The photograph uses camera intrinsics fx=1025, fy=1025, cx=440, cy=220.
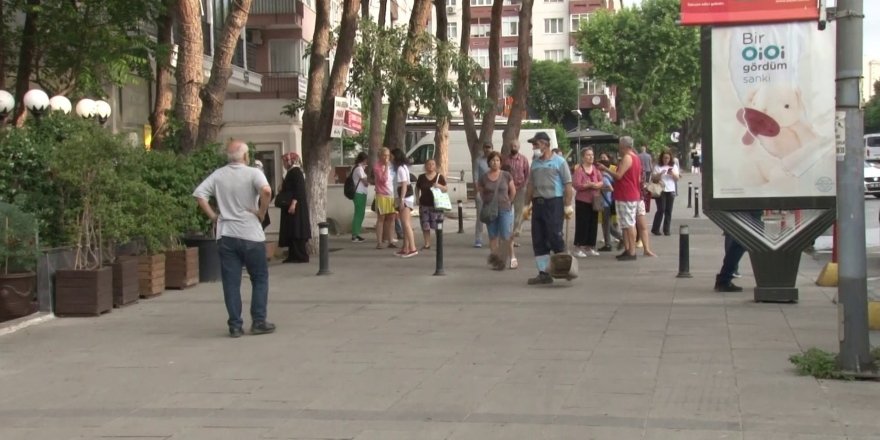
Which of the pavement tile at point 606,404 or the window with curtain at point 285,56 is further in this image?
the window with curtain at point 285,56

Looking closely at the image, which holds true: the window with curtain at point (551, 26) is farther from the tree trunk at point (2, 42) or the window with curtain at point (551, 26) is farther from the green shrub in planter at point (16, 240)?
the green shrub in planter at point (16, 240)

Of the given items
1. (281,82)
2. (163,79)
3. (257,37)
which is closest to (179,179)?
(163,79)

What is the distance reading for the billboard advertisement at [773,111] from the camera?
10250mm

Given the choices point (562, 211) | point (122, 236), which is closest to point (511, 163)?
point (562, 211)

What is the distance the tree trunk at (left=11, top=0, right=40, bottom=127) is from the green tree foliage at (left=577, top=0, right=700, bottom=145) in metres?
53.2

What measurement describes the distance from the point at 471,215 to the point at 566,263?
18.0 metres

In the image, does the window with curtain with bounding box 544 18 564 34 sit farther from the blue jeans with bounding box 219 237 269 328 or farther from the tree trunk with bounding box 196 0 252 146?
the blue jeans with bounding box 219 237 269 328

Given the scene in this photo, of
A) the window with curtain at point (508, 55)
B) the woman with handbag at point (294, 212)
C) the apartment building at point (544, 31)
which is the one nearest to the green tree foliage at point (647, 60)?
the apartment building at point (544, 31)

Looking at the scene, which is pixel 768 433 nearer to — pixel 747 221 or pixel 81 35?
pixel 747 221

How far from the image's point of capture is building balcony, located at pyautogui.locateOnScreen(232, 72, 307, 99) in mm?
34938

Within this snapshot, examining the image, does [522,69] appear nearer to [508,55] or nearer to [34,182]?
[34,182]

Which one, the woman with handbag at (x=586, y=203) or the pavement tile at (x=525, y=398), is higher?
the woman with handbag at (x=586, y=203)

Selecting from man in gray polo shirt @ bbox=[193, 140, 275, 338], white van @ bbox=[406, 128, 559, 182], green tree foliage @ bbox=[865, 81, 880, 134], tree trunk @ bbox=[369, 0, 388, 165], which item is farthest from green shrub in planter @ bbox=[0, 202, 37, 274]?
green tree foliage @ bbox=[865, 81, 880, 134]

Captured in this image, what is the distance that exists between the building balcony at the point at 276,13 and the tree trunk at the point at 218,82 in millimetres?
20009
